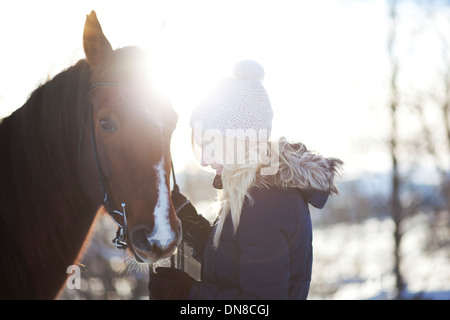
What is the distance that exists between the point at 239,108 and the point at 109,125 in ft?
2.34

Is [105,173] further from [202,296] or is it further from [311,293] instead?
[311,293]

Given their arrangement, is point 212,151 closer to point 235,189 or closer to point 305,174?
point 235,189

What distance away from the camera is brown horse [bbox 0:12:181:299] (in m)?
1.93

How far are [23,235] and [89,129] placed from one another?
0.70 m

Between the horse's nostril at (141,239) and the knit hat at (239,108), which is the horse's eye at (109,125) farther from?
the horse's nostril at (141,239)

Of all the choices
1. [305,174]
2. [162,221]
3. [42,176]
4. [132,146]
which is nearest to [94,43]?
[132,146]

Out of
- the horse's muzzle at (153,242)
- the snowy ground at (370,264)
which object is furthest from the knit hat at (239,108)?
the snowy ground at (370,264)

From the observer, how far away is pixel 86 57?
2.13m

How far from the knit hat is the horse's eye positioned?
0.44 metres

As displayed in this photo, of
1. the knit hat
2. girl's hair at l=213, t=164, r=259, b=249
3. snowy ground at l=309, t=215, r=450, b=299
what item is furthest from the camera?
snowy ground at l=309, t=215, r=450, b=299

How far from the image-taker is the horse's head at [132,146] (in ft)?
6.09

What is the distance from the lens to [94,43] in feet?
6.88

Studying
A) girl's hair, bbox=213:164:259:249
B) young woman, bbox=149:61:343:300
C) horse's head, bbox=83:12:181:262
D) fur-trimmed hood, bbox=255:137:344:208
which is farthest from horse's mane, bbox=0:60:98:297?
fur-trimmed hood, bbox=255:137:344:208

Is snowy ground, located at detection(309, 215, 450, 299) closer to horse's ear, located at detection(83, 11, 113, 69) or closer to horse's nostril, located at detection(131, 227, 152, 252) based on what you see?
horse's nostril, located at detection(131, 227, 152, 252)
